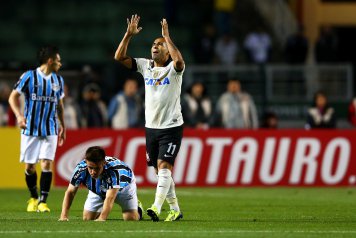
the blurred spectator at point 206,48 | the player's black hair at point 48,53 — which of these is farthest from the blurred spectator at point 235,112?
the player's black hair at point 48,53

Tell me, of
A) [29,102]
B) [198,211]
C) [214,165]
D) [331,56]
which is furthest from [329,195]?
[331,56]

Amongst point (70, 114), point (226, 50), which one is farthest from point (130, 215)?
point (226, 50)

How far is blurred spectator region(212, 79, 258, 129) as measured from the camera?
79.9 ft

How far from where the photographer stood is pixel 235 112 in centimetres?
2442

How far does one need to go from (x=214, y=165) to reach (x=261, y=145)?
1054 mm

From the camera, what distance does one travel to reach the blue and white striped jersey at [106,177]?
43.3 feet

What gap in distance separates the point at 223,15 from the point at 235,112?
7.35 meters

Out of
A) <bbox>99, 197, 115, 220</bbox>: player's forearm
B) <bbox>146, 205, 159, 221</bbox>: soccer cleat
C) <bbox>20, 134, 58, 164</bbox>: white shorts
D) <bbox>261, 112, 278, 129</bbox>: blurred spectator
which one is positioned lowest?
<bbox>261, 112, 278, 129</bbox>: blurred spectator

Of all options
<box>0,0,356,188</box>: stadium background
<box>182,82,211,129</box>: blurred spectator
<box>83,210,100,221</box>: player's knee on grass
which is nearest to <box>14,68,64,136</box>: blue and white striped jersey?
<box>83,210,100,221</box>: player's knee on grass

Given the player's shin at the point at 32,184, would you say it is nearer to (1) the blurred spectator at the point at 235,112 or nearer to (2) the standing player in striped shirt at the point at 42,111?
(2) the standing player in striped shirt at the point at 42,111

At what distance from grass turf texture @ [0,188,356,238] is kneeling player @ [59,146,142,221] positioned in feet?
0.63

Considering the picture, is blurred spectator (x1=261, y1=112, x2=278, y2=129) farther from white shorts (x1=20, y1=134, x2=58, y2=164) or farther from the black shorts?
the black shorts

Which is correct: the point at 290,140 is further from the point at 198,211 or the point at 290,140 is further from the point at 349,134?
the point at 198,211

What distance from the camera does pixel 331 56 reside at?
96.6 feet
